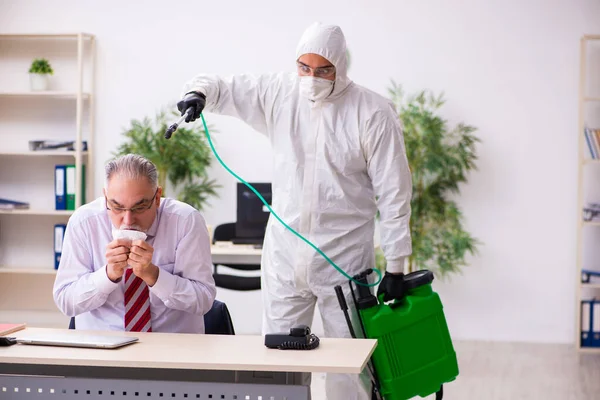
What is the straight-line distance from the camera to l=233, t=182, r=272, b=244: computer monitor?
4848 mm

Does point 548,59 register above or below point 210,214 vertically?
above

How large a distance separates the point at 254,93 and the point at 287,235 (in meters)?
0.52

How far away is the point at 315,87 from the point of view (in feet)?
9.41

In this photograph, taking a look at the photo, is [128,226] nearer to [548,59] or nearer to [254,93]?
[254,93]

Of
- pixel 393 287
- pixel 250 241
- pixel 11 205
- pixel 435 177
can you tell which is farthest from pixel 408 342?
pixel 11 205

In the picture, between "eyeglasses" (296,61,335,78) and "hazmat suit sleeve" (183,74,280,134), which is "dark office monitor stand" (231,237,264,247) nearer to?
"hazmat suit sleeve" (183,74,280,134)

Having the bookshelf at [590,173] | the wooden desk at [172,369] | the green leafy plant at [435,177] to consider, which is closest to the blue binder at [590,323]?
the bookshelf at [590,173]

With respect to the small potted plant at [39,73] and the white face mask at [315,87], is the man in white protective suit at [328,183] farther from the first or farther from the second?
the small potted plant at [39,73]

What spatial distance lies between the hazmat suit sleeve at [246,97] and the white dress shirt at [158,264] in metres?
0.60

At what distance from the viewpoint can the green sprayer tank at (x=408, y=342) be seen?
8.65ft

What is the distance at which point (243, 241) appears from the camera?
4996mm

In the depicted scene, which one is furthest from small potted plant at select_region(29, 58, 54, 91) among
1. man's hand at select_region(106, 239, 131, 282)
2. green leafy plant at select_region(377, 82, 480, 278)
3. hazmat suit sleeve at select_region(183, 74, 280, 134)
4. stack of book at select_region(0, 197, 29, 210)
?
man's hand at select_region(106, 239, 131, 282)

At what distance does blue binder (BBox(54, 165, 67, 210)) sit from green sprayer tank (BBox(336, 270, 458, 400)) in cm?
357

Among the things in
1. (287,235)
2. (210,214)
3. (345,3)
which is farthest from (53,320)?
(287,235)
